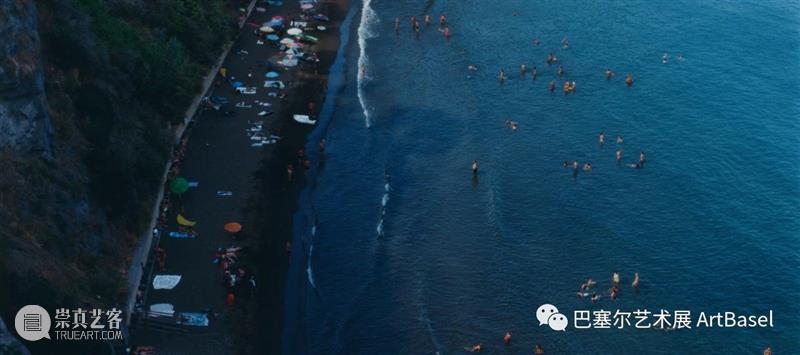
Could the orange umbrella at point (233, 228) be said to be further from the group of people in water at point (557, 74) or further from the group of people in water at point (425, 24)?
the group of people in water at point (425, 24)

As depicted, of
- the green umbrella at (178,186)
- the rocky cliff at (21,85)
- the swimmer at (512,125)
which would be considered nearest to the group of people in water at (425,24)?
the swimmer at (512,125)

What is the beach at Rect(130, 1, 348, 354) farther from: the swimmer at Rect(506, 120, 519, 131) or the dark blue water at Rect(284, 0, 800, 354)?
the swimmer at Rect(506, 120, 519, 131)

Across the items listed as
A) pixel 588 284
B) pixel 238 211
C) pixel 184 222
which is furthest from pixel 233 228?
pixel 588 284

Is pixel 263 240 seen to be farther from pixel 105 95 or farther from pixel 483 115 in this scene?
pixel 483 115

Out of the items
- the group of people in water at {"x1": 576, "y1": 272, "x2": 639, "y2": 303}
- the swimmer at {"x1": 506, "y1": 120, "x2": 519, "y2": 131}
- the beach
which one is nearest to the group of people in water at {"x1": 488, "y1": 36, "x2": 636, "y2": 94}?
the swimmer at {"x1": 506, "y1": 120, "x2": 519, "y2": 131}

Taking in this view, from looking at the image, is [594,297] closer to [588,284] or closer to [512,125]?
[588,284]
